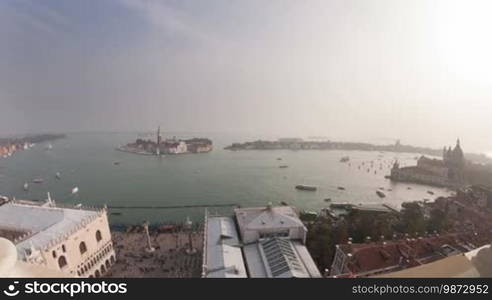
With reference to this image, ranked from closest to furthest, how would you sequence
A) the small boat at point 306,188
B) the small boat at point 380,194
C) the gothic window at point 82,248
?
the gothic window at point 82,248
the small boat at point 380,194
the small boat at point 306,188

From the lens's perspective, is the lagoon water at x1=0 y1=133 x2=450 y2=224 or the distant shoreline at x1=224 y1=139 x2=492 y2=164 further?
the distant shoreline at x1=224 y1=139 x2=492 y2=164

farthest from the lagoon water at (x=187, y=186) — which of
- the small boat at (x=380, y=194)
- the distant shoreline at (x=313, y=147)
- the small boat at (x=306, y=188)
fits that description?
the distant shoreline at (x=313, y=147)

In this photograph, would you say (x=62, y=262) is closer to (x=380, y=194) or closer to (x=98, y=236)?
(x=98, y=236)

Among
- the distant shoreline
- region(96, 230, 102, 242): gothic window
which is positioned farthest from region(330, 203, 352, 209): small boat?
the distant shoreline

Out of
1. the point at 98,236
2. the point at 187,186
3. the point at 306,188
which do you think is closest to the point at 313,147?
the point at 306,188

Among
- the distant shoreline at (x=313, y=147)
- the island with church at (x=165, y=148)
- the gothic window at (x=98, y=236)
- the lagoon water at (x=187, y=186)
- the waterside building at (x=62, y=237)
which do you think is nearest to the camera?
the waterside building at (x=62, y=237)

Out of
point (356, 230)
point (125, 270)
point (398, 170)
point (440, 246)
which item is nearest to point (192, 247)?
point (125, 270)

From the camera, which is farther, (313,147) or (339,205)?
(313,147)

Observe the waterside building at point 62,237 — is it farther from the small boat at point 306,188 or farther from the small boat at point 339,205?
the small boat at point 306,188

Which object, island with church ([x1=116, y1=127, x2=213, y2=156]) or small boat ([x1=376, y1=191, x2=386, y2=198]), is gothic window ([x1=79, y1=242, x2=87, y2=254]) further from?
island with church ([x1=116, y1=127, x2=213, y2=156])

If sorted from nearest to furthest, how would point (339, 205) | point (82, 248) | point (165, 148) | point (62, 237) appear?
point (62, 237)
point (82, 248)
point (339, 205)
point (165, 148)

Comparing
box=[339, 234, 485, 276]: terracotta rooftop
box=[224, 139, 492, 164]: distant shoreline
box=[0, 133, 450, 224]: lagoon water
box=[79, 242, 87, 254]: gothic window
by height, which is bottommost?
box=[0, 133, 450, 224]: lagoon water

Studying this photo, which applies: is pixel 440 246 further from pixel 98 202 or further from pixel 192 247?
pixel 98 202

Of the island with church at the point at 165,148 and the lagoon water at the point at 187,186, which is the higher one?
the island with church at the point at 165,148
